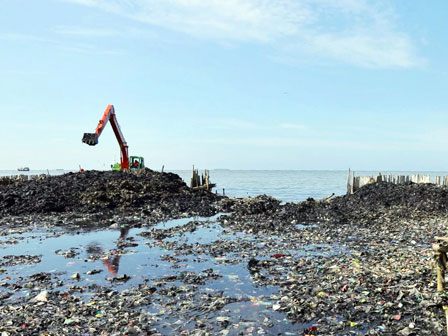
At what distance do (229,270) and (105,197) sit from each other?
13.9 metres

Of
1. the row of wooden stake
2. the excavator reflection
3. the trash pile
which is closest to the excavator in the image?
the trash pile

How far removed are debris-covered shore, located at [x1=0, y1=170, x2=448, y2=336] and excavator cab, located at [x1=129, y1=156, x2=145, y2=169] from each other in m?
12.2

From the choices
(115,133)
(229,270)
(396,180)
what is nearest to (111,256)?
(229,270)

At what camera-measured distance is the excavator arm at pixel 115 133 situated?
22406 millimetres

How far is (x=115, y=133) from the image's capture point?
28500mm

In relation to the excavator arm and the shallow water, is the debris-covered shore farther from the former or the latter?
the excavator arm

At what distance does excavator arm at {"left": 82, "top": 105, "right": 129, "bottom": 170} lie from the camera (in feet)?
73.5

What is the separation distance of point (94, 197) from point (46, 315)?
15.3m

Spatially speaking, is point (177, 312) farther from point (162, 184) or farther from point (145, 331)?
point (162, 184)

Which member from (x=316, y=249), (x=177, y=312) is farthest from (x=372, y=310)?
(x=316, y=249)

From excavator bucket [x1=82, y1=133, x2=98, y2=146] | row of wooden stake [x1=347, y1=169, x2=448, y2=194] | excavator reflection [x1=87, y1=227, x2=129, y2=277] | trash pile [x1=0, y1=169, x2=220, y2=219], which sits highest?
excavator bucket [x1=82, y1=133, x2=98, y2=146]

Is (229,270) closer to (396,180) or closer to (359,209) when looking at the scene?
(359,209)

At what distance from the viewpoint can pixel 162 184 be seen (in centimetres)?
2430

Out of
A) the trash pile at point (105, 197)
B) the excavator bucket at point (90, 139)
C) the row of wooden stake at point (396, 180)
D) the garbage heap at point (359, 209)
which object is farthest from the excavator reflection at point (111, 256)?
the row of wooden stake at point (396, 180)
